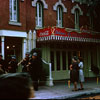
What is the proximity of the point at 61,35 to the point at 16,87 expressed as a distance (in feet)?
29.6

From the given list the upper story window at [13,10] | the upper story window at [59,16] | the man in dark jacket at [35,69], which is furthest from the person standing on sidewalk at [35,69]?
the upper story window at [59,16]

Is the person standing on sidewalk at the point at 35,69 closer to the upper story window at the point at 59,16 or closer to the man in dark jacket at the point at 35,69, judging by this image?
the man in dark jacket at the point at 35,69

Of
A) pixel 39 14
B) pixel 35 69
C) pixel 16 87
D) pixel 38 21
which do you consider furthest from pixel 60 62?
pixel 16 87

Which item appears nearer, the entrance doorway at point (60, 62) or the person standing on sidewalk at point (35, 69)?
the person standing on sidewalk at point (35, 69)

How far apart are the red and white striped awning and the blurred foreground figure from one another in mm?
8017

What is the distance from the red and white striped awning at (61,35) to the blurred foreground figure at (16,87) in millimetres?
8017

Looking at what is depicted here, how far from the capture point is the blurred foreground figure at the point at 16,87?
6.75m

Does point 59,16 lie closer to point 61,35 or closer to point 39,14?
point 39,14

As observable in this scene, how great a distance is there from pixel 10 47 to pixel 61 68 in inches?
186

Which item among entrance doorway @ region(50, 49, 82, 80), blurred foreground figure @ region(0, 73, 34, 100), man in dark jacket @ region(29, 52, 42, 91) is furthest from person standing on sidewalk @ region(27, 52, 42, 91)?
entrance doorway @ region(50, 49, 82, 80)

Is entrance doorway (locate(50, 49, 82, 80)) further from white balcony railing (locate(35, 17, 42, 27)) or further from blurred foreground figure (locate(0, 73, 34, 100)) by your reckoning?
blurred foreground figure (locate(0, 73, 34, 100))

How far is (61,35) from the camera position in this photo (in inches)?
609

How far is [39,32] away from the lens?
16672mm

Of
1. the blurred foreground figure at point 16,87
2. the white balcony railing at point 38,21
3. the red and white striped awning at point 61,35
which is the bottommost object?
the blurred foreground figure at point 16,87
